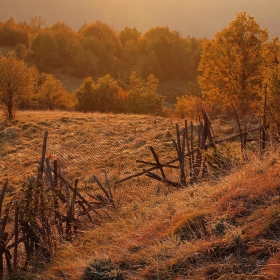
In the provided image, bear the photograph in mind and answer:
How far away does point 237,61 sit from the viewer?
26.9 meters

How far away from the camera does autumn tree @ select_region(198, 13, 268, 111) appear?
2661 cm

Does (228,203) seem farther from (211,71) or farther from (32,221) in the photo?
(211,71)

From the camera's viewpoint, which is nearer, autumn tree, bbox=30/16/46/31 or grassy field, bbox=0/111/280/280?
grassy field, bbox=0/111/280/280

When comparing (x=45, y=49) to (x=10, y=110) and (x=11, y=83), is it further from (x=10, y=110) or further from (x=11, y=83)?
(x=10, y=110)

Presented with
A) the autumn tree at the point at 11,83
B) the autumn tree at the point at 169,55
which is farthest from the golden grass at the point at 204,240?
the autumn tree at the point at 169,55

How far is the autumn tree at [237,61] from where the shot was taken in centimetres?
2661

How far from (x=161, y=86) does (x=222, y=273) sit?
Result: 75.5m

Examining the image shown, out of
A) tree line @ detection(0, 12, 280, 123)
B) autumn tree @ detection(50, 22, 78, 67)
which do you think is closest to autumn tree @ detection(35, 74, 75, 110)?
tree line @ detection(0, 12, 280, 123)

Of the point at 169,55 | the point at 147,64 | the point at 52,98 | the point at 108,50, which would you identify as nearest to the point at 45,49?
the point at 108,50

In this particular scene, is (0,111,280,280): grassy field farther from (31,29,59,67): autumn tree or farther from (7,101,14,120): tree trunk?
(31,29,59,67): autumn tree

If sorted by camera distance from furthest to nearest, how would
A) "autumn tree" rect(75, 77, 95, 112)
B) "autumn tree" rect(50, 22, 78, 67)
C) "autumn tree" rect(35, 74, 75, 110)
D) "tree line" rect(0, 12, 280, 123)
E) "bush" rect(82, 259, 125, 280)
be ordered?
"autumn tree" rect(50, 22, 78, 67) → "autumn tree" rect(75, 77, 95, 112) → "autumn tree" rect(35, 74, 75, 110) → "tree line" rect(0, 12, 280, 123) → "bush" rect(82, 259, 125, 280)

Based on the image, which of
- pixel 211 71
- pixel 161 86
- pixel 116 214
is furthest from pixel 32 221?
pixel 161 86

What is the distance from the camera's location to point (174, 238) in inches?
226

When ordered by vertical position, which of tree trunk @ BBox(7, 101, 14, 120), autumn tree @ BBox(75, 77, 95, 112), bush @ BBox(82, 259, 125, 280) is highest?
autumn tree @ BBox(75, 77, 95, 112)
